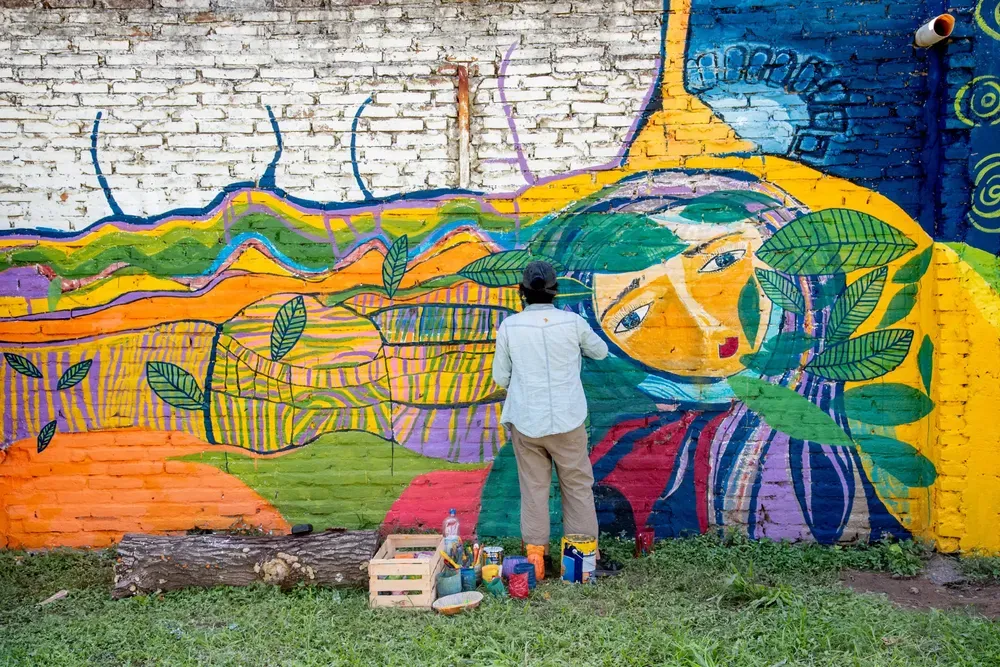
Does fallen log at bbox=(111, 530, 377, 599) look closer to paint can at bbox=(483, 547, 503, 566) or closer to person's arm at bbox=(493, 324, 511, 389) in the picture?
paint can at bbox=(483, 547, 503, 566)

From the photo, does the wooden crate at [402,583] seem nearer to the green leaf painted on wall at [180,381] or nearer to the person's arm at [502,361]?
the person's arm at [502,361]

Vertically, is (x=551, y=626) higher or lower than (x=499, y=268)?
lower

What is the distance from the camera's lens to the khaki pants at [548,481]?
4449mm

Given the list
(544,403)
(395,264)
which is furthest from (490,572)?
(395,264)

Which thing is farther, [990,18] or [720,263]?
[720,263]

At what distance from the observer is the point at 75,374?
5.07 meters

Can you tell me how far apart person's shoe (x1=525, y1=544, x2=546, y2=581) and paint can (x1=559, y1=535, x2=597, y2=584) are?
129 millimetres

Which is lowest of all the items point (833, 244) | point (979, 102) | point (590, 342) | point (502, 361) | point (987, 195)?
point (502, 361)

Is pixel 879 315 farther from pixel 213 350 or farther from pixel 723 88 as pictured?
pixel 213 350

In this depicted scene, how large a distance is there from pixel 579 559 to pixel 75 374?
357 cm

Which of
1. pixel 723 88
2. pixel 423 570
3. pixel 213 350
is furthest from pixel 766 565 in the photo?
pixel 213 350

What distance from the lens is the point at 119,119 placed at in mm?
4992

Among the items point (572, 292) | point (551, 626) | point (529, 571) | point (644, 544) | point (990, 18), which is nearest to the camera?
point (551, 626)

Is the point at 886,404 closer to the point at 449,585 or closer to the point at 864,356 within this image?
the point at 864,356
